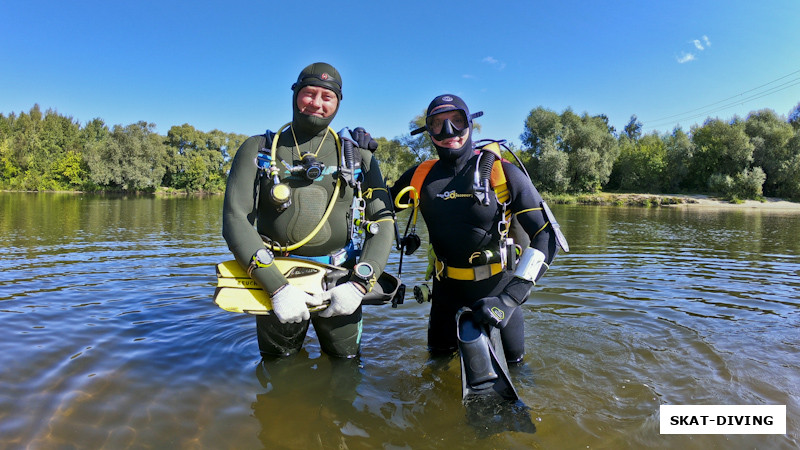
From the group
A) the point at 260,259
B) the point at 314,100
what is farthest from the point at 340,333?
the point at 314,100

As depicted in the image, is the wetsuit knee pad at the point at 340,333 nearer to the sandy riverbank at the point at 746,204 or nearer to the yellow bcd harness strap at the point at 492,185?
the yellow bcd harness strap at the point at 492,185

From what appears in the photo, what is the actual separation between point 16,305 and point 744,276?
12.6 metres

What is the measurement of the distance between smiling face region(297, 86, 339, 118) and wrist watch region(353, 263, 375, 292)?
1221mm

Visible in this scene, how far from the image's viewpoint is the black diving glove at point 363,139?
3.39m

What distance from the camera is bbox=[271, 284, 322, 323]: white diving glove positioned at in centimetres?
284

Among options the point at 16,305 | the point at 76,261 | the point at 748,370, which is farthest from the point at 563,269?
the point at 76,261

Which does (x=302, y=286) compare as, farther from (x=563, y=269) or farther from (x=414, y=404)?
(x=563, y=269)

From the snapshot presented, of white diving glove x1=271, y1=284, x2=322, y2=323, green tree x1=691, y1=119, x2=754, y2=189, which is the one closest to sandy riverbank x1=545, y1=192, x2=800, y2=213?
green tree x1=691, y1=119, x2=754, y2=189

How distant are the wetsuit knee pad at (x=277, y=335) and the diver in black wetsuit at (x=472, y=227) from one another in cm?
126

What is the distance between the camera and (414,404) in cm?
333

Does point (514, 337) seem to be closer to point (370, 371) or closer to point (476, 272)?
point (476, 272)

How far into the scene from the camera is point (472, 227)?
3.37 m

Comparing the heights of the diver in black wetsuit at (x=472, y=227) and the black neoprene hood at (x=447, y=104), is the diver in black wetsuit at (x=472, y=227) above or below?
below

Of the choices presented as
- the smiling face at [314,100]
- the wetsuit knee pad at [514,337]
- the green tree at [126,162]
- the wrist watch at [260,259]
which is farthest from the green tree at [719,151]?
the green tree at [126,162]
